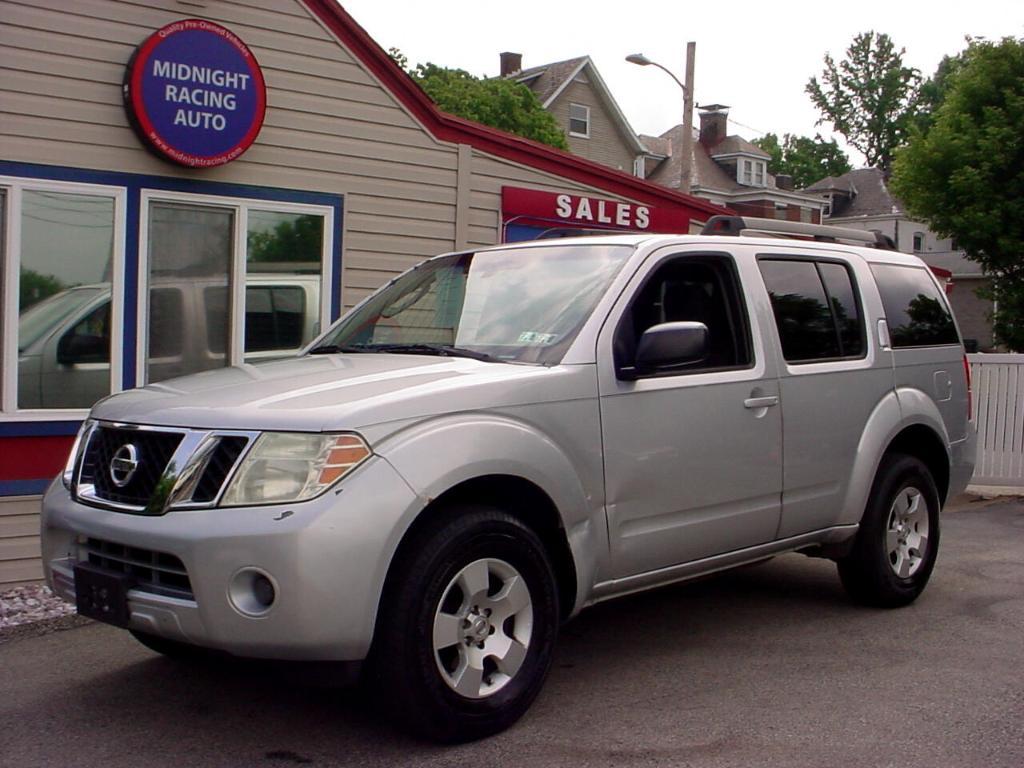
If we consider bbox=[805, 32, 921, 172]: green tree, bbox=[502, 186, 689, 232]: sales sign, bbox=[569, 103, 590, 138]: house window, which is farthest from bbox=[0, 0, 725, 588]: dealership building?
bbox=[805, 32, 921, 172]: green tree

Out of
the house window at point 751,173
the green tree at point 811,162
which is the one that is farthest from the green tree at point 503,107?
the green tree at point 811,162

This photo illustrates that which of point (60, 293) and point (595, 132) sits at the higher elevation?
point (595, 132)

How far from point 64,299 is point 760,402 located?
4.60m

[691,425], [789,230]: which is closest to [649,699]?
[691,425]

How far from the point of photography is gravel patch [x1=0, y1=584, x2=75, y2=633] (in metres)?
6.20

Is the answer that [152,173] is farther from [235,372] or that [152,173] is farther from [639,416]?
[639,416]

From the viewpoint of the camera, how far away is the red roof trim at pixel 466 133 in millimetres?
8703

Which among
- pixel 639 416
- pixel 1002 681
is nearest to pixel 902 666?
pixel 1002 681

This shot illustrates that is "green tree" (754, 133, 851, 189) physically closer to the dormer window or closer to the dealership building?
the dormer window

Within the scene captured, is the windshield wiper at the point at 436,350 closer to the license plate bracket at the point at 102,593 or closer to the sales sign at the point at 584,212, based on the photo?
the license plate bracket at the point at 102,593

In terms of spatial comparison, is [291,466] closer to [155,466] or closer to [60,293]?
[155,466]

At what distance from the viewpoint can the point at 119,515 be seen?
4098 millimetres

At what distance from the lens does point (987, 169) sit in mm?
21594

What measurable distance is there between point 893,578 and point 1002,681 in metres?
1.18
